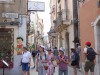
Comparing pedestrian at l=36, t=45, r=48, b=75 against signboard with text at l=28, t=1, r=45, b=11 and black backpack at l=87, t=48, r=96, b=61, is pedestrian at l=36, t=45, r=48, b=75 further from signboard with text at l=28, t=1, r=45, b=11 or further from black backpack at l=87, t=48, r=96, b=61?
signboard with text at l=28, t=1, r=45, b=11

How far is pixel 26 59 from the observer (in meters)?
13.1

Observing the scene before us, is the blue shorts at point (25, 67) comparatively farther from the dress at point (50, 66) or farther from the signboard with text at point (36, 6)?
the signboard with text at point (36, 6)

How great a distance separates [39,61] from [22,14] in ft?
20.0

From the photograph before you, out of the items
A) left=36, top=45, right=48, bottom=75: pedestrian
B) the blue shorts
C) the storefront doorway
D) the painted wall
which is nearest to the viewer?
left=36, top=45, right=48, bottom=75: pedestrian

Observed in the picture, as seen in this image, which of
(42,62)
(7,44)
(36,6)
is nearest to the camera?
(42,62)

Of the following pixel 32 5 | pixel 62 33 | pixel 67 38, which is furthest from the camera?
pixel 62 33

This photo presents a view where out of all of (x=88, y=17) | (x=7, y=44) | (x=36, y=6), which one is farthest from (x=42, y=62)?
(x=36, y=6)

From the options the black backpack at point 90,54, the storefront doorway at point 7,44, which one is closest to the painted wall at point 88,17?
the black backpack at point 90,54

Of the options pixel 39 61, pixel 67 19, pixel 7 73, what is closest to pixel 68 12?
pixel 67 19

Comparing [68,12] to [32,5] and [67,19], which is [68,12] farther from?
[32,5]

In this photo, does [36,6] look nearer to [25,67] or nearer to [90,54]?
[25,67]

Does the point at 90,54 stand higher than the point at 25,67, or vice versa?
the point at 90,54

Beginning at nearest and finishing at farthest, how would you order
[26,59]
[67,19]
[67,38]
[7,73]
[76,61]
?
[26,59] < [76,61] < [7,73] < [67,19] < [67,38]

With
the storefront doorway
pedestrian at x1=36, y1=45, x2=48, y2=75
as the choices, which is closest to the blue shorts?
pedestrian at x1=36, y1=45, x2=48, y2=75
